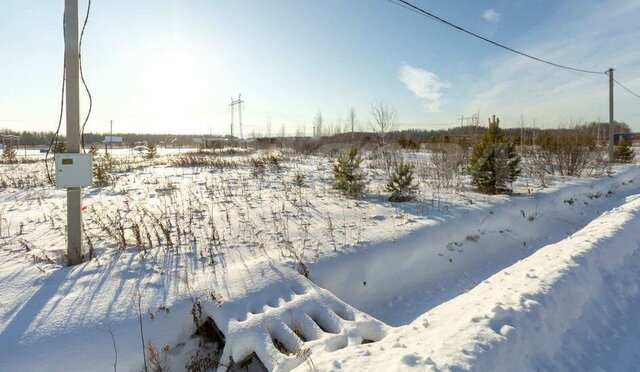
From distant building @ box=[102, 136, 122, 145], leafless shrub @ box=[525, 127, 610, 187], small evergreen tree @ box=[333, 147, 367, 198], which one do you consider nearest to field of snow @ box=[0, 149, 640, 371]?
small evergreen tree @ box=[333, 147, 367, 198]

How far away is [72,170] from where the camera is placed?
3.47m

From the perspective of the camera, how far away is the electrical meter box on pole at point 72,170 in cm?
342

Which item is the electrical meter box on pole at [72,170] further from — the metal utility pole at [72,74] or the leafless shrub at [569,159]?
the leafless shrub at [569,159]

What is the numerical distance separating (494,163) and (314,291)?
7647mm

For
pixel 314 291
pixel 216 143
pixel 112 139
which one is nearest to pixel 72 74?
pixel 314 291

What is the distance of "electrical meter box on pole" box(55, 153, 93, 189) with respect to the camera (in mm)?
3419

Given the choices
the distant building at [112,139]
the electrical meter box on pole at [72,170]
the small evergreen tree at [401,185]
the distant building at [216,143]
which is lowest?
the small evergreen tree at [401,185]

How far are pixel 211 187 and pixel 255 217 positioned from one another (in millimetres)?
3513

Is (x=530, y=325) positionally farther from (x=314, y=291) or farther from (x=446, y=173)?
(x=446, y=173)

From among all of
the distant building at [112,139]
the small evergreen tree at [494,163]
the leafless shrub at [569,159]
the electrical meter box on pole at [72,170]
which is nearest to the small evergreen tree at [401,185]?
the small evergreen tree at [494,163]

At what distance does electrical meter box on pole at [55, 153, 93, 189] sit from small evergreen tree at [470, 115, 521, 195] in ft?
29.3

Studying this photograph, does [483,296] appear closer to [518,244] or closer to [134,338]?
[134,338]

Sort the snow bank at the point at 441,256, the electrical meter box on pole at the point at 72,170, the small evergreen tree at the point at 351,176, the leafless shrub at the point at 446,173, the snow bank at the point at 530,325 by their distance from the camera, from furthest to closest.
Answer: the leafless shrub at the point at 446,173 < the small evergreen tree at the point at 351,176 < the snow bank at the point at 441,256 < the electrical meter box on pole at the point at 72,170 < the snow bank at the point at 530,325

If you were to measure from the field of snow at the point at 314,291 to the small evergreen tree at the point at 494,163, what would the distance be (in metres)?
2.36
